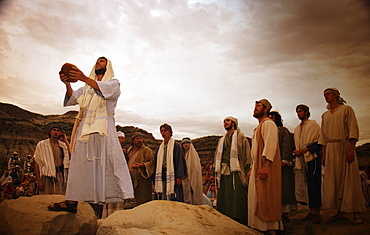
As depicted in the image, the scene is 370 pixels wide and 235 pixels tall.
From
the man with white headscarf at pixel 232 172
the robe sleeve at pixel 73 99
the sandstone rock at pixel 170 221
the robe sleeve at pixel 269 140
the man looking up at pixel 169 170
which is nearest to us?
the sandstone rock at pixel 170 221

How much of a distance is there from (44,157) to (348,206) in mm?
5187

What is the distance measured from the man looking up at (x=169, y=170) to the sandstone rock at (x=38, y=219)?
2.49m

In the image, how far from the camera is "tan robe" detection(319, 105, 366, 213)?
427cm

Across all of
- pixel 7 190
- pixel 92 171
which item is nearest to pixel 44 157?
pixel 92 171

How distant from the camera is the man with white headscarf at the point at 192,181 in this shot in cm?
640

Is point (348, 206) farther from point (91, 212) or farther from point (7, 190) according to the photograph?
point (7, 190)

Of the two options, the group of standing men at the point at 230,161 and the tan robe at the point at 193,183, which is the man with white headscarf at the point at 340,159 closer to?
the group of standing men at the point at 230,161

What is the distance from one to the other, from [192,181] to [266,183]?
2784mm

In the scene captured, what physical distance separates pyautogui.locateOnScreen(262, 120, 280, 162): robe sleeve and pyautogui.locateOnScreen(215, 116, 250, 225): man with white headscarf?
121 cm

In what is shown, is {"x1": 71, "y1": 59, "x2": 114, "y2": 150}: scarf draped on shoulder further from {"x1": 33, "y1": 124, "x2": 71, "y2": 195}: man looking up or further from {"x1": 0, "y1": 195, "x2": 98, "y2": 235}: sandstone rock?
{"x1": 33, "y1": 124, "x2": 71, "y2": 195}: man looking up

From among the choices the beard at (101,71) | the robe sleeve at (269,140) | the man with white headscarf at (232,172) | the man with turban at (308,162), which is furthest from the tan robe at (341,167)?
the beard at (101,71)

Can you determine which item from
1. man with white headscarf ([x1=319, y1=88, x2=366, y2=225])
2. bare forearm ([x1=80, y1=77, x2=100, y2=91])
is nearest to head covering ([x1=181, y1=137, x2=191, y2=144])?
man with white headscarf ([x1=319, y1=88, x2=366, y2=225])

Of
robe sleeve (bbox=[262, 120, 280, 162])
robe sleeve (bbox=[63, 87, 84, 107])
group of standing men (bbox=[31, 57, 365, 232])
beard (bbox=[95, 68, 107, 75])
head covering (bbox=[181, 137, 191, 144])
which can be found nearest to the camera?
group of standing men (bbox=[31, 57, 365, 232])

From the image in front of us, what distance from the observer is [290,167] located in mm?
5492
